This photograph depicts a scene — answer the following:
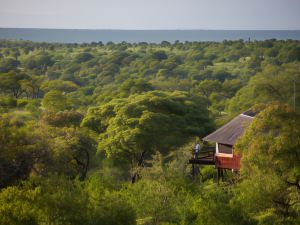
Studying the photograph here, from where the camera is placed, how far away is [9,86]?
73312mm

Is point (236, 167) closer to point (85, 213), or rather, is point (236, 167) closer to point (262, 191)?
point (262, 191)

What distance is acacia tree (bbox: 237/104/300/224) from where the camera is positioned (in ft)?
66.4

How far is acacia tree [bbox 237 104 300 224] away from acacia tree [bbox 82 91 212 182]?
37.5 ft

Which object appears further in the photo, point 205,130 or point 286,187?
point 205,130

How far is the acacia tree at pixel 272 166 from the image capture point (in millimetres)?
20234

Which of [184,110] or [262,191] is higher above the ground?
[184,110]

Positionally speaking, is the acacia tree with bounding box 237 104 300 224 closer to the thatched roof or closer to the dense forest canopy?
the dense forest canopy

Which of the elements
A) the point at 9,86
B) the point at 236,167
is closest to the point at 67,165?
the point at 236,167

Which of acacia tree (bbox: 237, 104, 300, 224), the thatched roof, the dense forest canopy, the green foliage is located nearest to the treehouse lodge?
the thatched roof

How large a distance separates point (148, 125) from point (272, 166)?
43.0 feet

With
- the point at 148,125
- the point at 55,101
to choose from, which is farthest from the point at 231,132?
the point at 55,101

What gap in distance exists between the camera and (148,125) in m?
32.7

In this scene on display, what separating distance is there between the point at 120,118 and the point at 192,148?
6052 millimetres

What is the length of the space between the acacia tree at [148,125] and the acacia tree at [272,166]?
11.4 metres
